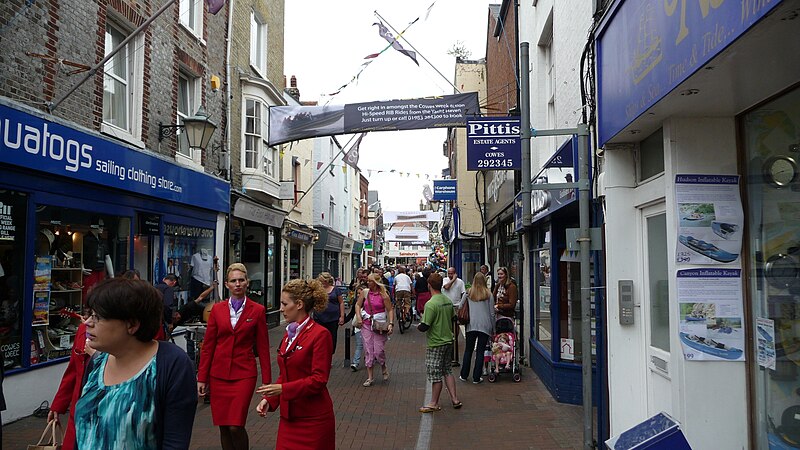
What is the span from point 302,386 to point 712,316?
2.83 meters

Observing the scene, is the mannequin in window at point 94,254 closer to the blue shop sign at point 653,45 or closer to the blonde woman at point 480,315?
the blonde woman at point 480,315

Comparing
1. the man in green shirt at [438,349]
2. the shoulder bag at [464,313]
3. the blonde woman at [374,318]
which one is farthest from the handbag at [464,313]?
the man in green shirt at [438,349]

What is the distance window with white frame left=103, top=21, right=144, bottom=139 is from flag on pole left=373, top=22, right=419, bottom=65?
14.9 feet

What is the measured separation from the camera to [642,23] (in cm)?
417

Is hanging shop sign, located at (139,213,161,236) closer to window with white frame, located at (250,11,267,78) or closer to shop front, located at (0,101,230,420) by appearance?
shop front, located at (0,101,230,420)

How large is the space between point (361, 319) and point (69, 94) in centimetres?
537

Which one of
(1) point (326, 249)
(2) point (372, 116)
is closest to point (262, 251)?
(2) point (372, 116)

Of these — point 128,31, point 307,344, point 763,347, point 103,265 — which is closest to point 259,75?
point 128,31

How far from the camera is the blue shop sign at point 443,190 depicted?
21859 mm

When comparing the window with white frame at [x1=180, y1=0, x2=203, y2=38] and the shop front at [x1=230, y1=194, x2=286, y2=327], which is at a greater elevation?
the window with white frame at [x1=180, y1=0, x2=203, y2=38]

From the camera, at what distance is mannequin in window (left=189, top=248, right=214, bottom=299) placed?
1332 cm

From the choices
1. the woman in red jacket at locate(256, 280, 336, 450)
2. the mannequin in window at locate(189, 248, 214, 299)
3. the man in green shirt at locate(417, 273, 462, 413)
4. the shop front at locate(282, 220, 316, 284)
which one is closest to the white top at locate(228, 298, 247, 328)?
the woman in red jacket at locate(256, 280, 336, 450)

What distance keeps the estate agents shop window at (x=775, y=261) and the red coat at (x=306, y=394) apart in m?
2.89

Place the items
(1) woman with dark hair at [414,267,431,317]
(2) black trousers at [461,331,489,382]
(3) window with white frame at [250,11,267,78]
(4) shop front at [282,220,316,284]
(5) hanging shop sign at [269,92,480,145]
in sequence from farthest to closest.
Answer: (4) shop front at [282,220,316,284], (3) window with white frame at [250,11,267,78], (1) woman with dark hair at [414,267,431,317], (5) hanging shop sign at [269,92,480,145], (2) black trousers at [461,331,489,382]
